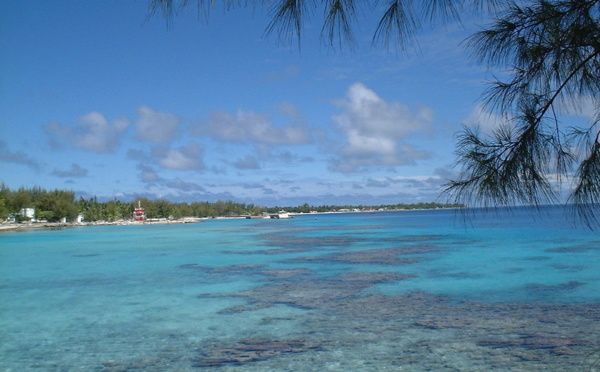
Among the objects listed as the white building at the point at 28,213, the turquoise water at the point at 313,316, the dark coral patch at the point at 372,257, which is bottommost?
the turquoise water at the point at 313,316

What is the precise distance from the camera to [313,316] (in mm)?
8414

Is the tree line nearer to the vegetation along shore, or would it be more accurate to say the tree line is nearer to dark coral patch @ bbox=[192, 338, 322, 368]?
the vegetation along shore

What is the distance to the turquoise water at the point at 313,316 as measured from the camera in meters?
6.07

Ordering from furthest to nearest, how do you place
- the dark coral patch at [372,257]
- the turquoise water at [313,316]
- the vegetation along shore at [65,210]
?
the vegetation along shore at [65,210]
the dark coral patch at [372,257]
the turquoise water at [313,316]

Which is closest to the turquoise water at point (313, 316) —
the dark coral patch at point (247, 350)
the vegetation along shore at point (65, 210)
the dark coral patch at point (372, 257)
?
the dark coral patch at point (247, 350)

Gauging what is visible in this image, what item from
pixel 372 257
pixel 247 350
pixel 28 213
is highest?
pixel 28 213

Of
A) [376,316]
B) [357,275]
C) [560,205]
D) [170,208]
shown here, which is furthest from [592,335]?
[170,208]

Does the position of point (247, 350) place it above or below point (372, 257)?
below

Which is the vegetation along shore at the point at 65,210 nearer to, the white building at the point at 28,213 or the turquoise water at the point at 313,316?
the white building at the point at 28,213

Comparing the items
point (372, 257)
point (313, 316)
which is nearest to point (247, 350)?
point (313, 316)

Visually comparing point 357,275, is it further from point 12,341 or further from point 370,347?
point 12,341

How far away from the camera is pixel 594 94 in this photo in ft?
6.63

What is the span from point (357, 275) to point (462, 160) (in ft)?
37.9

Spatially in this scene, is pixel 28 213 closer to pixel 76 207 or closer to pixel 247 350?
pixel 76 207
